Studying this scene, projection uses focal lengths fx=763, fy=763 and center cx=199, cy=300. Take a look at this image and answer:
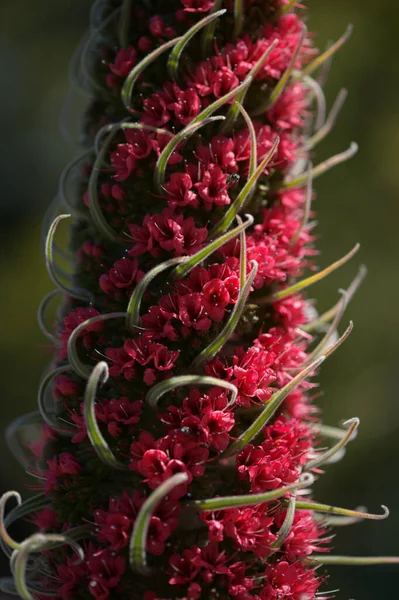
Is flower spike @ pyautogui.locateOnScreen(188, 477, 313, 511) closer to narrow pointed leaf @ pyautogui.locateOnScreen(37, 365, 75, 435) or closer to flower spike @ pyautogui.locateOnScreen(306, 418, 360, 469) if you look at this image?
flower spike @ pyautogui.locateOnScreen(306, 418, 360, 469)

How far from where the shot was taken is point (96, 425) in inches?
47.9

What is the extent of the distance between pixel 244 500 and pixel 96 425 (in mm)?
261

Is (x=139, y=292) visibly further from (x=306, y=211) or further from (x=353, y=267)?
(x=353, y=267)

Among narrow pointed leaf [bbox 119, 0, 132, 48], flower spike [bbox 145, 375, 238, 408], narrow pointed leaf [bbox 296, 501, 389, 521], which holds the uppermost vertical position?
narrow pointed leaf [bbox 119, 0, 132, 48]

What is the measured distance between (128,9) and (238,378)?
758 millimetres

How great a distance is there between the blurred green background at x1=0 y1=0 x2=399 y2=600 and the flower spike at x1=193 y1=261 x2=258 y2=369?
363 cm

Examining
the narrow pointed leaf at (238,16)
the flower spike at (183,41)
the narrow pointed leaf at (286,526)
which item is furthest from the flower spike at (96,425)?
the narrow pointed leaf at (238,16)

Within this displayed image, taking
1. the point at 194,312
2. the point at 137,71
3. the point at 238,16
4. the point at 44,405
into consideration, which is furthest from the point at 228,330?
the point at 238,16

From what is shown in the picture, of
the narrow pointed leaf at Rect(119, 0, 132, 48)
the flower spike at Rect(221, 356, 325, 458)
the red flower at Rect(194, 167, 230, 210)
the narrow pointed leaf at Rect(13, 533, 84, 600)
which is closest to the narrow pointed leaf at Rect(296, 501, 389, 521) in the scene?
the flower spike at Rect(221, 356, 325, 458)

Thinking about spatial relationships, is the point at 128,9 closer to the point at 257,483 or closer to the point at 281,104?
the point at 281,104

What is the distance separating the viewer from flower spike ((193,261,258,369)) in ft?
4.09

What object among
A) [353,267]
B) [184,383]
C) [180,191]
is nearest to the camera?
[184,383]

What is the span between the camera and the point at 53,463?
1.37m

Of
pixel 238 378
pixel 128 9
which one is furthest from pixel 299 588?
pixel 128 9
